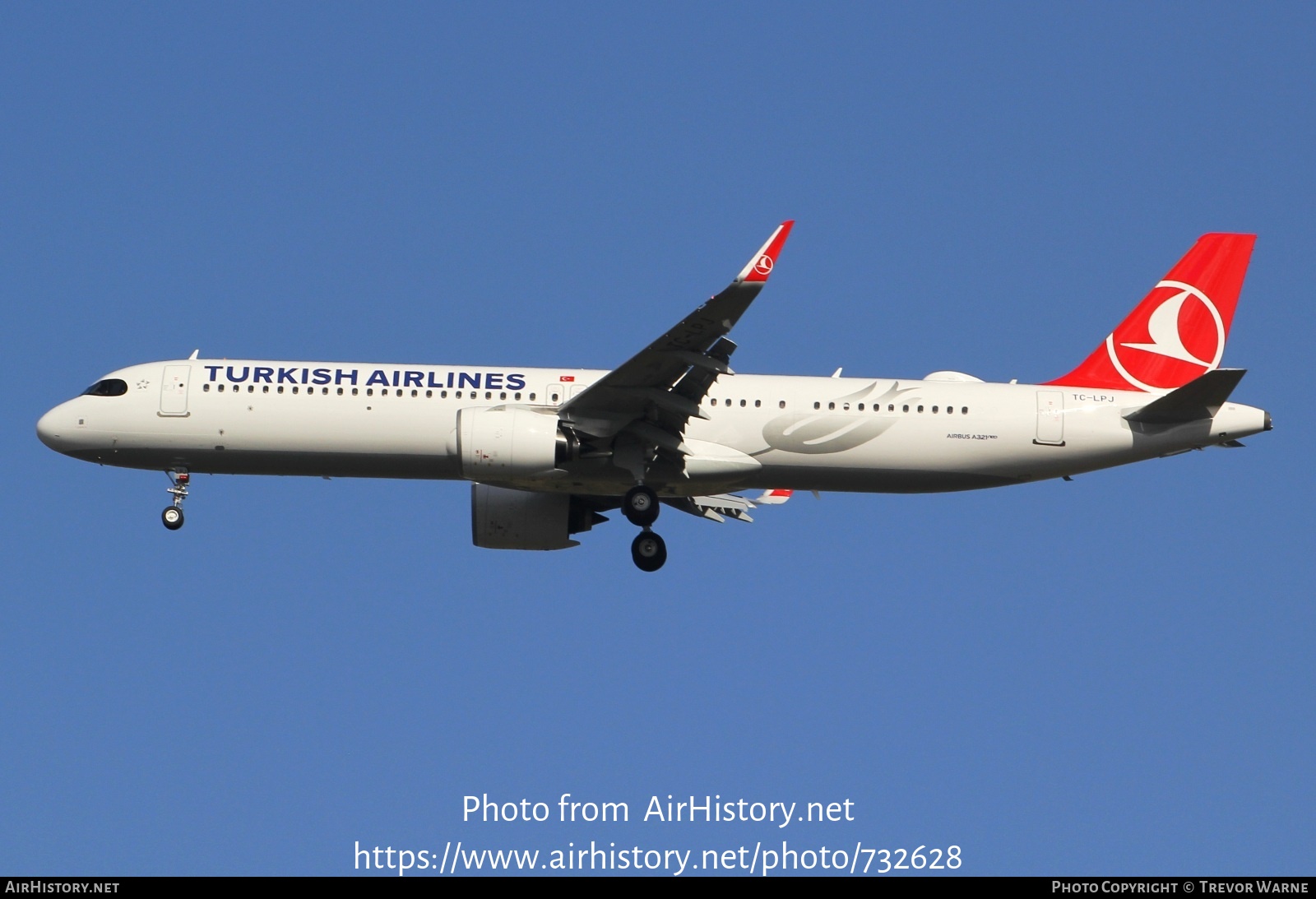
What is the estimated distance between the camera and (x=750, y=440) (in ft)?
114

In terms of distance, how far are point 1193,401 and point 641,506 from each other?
1133 centimetres

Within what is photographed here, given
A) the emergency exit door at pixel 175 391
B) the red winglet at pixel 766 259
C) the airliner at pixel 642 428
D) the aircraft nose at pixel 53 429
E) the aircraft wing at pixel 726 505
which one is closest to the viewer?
the red winglet at pixel 766 259

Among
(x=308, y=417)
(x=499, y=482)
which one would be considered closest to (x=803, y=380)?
(x=499, y=482)

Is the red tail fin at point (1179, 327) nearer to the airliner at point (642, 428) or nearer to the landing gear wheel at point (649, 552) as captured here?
the airliner at point (642, 428)

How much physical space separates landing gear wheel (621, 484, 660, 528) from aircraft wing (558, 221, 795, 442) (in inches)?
45.7

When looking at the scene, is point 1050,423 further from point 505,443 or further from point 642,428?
point 505,443

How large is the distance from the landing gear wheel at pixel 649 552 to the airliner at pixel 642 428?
0.04m

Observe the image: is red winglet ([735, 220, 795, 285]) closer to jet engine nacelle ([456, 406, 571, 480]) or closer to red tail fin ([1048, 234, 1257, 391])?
jet engine nacelle ([456, 406, 571, 480])

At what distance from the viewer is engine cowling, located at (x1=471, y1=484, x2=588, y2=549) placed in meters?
37.6

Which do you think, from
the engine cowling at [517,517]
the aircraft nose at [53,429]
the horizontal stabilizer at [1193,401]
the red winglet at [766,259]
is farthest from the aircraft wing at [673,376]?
the aircraft nose at [53,429]

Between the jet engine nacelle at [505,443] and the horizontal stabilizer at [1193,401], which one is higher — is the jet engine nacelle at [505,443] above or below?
below

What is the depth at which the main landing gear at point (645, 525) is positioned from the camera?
34812 mm

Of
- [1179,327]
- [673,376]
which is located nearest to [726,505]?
[673,376]

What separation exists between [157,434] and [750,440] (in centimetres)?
1241
